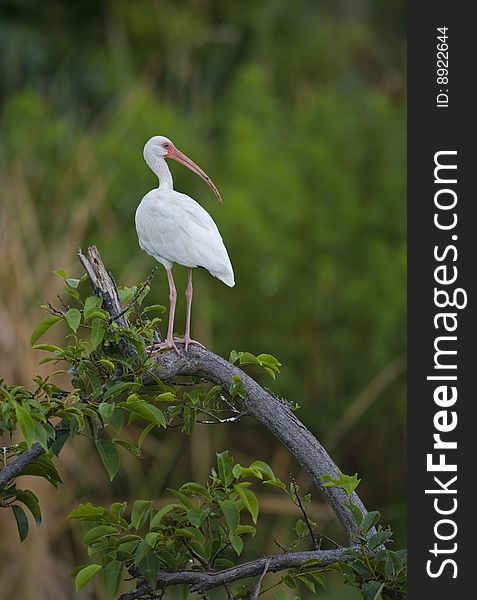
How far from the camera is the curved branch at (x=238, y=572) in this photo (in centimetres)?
291

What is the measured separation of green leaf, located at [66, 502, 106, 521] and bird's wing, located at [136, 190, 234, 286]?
0.72m

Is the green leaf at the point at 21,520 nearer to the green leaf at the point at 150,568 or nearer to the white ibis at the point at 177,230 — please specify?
the green leaf at the point at 150,568

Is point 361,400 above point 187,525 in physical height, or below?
above

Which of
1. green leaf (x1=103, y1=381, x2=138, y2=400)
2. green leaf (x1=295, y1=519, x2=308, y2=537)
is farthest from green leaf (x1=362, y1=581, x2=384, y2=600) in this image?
green leaf (x1=103, y1=381, x2=138, y2=400)

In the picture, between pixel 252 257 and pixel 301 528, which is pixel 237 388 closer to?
pixel 301 528

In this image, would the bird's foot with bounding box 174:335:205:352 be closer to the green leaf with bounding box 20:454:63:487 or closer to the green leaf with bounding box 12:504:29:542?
the green leaf with bounding box 20:454:63:487

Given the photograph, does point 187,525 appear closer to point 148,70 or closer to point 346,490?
point 346,490

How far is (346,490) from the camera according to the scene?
2.98 metres

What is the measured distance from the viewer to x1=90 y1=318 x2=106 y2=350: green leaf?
2844 millimetres

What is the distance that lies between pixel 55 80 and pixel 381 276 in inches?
208

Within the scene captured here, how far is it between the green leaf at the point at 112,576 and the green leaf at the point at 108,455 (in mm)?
239

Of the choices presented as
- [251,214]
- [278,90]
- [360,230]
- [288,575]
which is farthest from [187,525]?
[278,90]

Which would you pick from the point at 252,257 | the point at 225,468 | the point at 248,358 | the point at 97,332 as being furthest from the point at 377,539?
the point at 252,257

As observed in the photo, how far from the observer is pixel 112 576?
290cm
